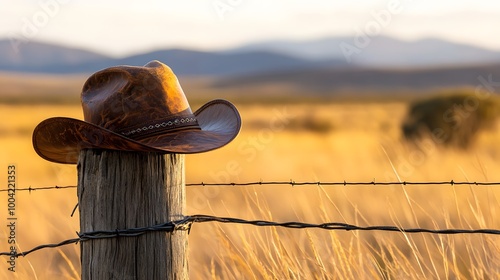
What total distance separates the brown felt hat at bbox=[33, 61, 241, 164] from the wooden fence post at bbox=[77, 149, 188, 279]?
56mm

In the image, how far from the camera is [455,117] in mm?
Result: 15148

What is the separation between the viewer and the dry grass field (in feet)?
11.0

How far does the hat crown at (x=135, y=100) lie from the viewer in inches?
96.1

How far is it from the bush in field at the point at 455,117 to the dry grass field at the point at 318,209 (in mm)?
385

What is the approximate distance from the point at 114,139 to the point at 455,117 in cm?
1364

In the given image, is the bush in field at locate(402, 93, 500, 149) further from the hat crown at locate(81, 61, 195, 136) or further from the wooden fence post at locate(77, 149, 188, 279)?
the wooden fence post at locate(77, 149, 188, 279)

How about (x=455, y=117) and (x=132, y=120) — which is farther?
(x=455, y=117)

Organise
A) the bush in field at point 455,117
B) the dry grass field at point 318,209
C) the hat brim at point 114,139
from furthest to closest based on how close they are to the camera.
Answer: the bush in field at point 455,117 → the dry grass field at point 318,209 → the hat brim at point 114,139

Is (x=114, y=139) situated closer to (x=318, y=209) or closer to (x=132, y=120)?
(x=132, y=120)

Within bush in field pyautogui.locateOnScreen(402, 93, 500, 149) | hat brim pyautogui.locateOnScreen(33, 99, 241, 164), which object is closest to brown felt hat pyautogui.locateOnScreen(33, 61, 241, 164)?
hat brim pyautogui.locateOnScreen(33, 99, 241, 164)

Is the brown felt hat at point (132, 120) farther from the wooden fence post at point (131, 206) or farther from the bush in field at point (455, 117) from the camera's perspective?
the bush in field at point (455, 117)

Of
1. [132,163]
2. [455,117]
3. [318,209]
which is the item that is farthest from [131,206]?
[455,117]

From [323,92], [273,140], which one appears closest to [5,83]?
[323,92]

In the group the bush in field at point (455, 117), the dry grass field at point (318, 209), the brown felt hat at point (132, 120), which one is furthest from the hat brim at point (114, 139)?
the bush in field at point (455, 117)
